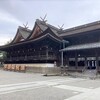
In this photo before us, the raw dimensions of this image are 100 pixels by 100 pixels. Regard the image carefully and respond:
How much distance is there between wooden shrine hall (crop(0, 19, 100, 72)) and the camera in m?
28.2

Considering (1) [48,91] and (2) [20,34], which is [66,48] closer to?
(2) [20,34]

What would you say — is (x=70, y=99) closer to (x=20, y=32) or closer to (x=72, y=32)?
(x=72, y=32)

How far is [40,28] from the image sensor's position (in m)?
35.6

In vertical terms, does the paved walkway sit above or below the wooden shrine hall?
below

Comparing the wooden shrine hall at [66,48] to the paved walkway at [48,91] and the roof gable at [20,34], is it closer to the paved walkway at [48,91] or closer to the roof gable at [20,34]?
the roof gable at [20,34]

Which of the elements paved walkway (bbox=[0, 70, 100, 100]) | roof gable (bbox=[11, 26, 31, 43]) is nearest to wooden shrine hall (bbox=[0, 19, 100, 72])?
roof gable (bbox=[11, 26, 31, 43])

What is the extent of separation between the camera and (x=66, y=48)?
103ft

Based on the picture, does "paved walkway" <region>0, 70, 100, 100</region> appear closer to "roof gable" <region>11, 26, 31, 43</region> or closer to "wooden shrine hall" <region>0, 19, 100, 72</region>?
"wooden shrine hall" <region>0, 19, 100, 72</region>

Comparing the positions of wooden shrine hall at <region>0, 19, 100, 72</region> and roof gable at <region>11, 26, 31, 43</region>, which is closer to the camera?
wooden shrine hall at <region>0, 19, 100, 72</region>

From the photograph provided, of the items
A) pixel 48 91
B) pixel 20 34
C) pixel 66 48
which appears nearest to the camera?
pixel 48 91

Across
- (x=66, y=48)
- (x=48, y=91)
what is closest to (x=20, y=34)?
(x=66, y=48)

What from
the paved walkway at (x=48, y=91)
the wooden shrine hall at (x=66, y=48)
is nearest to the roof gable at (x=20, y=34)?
the wooden shrine hall at (x=66, y=48)

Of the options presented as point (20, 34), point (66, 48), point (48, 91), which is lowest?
point (48, 91)

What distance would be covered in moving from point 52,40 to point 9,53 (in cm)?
1651
